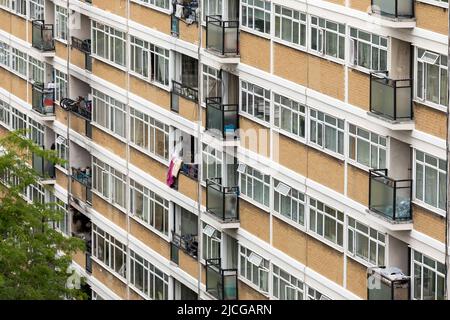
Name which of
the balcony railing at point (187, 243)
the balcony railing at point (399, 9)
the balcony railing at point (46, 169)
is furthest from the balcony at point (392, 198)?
the balcony railing at point (46, 169)

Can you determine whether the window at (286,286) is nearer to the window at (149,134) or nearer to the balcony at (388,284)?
the balcony at (388,284)

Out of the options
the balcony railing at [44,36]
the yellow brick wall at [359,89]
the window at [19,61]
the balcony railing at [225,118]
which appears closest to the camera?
the yellow brick wall at [359,89]

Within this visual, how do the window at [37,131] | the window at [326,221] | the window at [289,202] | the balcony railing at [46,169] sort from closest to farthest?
the window at [326,221]
the window at [289,202]
the balcony railing at [46,169]
the window at [37,131]

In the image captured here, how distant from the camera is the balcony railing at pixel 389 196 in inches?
1794

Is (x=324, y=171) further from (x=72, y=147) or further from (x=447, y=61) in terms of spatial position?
(x=72, y=147)

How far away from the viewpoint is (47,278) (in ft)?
167

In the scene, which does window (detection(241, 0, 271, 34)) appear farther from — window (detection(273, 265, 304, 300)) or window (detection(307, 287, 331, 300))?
window (detection(307, 287, 331, 300))

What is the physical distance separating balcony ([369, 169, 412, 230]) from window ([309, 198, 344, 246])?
2585mm

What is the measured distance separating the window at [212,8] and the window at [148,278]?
27.7 feet

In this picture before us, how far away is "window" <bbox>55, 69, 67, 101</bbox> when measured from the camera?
67812 mm

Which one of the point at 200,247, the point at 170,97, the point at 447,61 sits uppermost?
the point at 447,61
